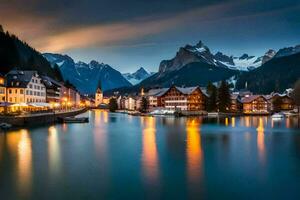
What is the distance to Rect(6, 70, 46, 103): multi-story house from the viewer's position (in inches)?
3738

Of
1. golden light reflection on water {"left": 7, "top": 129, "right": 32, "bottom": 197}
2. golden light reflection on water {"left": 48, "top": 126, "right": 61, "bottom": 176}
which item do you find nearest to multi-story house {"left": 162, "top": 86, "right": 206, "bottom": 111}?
golden light reflection on water {"left": 7, "top": 129, "right": 32, "bottom": 197}

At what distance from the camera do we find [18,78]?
323 ft

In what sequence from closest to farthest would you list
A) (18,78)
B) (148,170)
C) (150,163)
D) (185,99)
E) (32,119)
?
(148,170) < (150,163) < (32,119) < (18,78) < (185,99)

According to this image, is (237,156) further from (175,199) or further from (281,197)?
(175,199)

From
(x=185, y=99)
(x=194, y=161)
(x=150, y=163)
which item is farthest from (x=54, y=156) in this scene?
(x=185, y=99)

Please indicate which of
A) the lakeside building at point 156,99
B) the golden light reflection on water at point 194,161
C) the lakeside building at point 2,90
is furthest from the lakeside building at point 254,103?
the golden light reflection on water at point 194,161

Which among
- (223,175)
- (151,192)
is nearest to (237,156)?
(223,175)

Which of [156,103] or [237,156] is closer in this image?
[237,156]

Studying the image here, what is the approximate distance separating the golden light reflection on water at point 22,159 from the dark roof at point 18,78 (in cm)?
4299

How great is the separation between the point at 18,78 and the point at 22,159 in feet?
218

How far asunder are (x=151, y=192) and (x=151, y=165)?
953 cm

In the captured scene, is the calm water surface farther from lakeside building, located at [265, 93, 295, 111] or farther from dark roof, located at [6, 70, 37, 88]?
lakeside building, located at [265, 93, 295, 111]

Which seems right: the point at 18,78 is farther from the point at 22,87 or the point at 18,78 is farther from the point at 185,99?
the point at 185,99

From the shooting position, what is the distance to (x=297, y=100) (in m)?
129
